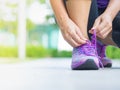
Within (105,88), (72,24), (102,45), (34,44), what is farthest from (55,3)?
(34,44)

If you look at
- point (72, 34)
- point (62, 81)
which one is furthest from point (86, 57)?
point (62, 81)

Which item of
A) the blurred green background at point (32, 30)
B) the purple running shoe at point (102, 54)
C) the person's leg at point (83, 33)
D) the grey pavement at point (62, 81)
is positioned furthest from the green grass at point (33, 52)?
the grey pavement at point (62, 81)

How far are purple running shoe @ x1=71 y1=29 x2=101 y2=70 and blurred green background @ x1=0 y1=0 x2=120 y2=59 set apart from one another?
2.64 meters

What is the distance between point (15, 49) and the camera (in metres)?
4.01

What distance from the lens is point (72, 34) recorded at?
3.62 feet

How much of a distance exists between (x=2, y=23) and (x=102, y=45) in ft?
8.53

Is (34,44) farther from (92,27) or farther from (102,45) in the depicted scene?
(92,27)

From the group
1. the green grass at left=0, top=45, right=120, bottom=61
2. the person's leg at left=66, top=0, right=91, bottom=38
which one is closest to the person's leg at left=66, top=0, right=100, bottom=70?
the person's leg at left=66, top=0, right=91, bottom=38

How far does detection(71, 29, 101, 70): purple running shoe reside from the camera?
112 centimetres

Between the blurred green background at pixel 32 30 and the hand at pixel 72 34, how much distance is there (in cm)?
267

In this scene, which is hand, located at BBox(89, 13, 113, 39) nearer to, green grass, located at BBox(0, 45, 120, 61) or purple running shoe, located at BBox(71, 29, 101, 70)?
purple running shoe, located at BBox(71, 29, 101, 70)

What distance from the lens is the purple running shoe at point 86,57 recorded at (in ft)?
3.67

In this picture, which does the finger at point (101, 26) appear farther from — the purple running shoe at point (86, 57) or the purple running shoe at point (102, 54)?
the purple running shoe at point (102, 54)

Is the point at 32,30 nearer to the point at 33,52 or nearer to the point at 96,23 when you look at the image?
the point at 33,52
